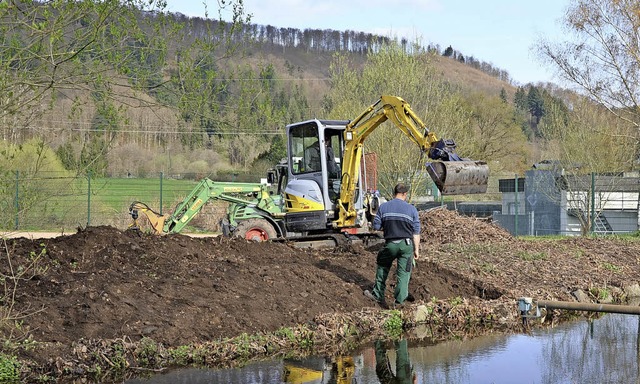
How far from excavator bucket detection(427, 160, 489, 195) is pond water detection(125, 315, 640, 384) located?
14.5 feet

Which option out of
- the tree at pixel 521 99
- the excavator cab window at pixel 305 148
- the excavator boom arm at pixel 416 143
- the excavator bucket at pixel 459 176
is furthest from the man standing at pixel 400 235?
the tree at pixel 521 99

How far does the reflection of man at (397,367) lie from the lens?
9312 mm

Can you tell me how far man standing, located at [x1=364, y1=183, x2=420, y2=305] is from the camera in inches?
497

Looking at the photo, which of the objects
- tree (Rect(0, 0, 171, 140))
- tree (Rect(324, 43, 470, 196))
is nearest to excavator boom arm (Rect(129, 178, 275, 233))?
tree (Rect(0, 0, 171, 140))

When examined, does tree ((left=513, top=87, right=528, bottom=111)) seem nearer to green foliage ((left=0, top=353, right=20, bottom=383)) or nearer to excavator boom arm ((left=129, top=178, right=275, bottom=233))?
excavator boom arm ((left=129, top=178, right=275, bottom=233))

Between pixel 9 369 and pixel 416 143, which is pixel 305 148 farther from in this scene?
pixel 9 369

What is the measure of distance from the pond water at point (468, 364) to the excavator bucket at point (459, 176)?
443cm

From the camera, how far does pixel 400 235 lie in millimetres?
12594

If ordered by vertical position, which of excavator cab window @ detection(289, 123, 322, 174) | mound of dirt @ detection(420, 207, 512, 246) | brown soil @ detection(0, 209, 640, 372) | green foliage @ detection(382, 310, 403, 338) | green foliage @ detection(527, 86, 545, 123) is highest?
green foliage @ detection(527, 86, 545, 123)

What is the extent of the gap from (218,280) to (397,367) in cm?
372

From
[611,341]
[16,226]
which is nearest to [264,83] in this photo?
[16,226]

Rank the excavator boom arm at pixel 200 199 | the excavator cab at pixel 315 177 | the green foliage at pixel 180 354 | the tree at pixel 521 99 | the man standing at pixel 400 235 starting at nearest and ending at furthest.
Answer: the green foliage at pixel 180 354
the man standing at pixel 400 235
the excavator cab at pixel 315 177
the excavator boom arm at pixel 200 199
the tree at pixel 521 99

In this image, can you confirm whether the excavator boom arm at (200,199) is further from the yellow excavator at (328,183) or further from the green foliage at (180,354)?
the green foliage at (180,354)

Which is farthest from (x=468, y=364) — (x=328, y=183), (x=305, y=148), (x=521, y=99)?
(x=521, y=99)
